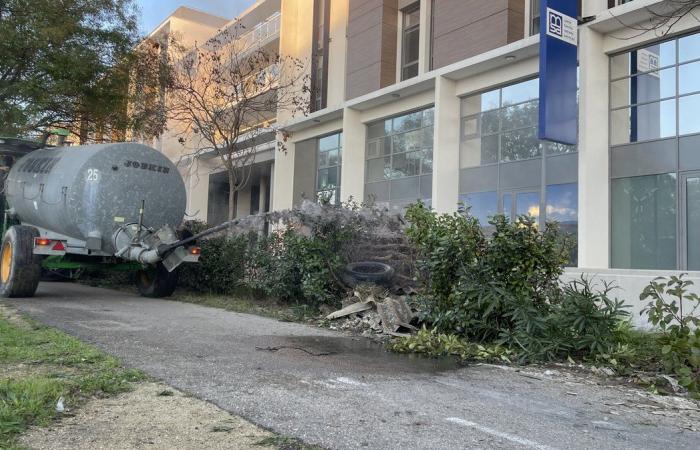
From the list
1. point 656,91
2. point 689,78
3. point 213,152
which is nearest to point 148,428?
point 689,78

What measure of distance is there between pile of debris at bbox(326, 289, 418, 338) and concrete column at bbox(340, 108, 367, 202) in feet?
39.1

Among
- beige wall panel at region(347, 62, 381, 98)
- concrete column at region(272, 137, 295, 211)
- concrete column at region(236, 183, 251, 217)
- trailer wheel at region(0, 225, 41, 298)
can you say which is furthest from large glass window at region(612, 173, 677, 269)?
concrete column at region(236, 183, 251, 217)

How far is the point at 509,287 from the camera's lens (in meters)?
8.13

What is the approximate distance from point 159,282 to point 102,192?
2.60 metres

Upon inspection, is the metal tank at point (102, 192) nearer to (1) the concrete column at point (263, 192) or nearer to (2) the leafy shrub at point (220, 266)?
(2) the leafy shrub at point (220, 266)

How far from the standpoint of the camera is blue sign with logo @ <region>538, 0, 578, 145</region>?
1231 centimetres

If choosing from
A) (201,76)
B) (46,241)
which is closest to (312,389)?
(46,241)

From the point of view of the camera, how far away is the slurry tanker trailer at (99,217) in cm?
1134

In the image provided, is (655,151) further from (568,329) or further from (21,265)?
(21,265)

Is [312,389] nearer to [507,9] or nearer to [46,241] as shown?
[46,241]

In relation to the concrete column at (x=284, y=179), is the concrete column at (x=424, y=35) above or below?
above

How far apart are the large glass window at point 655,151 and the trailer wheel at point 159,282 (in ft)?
34.4

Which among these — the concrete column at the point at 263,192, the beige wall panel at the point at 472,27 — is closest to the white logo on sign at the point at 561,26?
the beige wall panel at the point at 472,27

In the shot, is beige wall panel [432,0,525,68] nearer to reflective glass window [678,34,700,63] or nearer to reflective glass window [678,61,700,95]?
reflective glass window [678,34,700,63]
